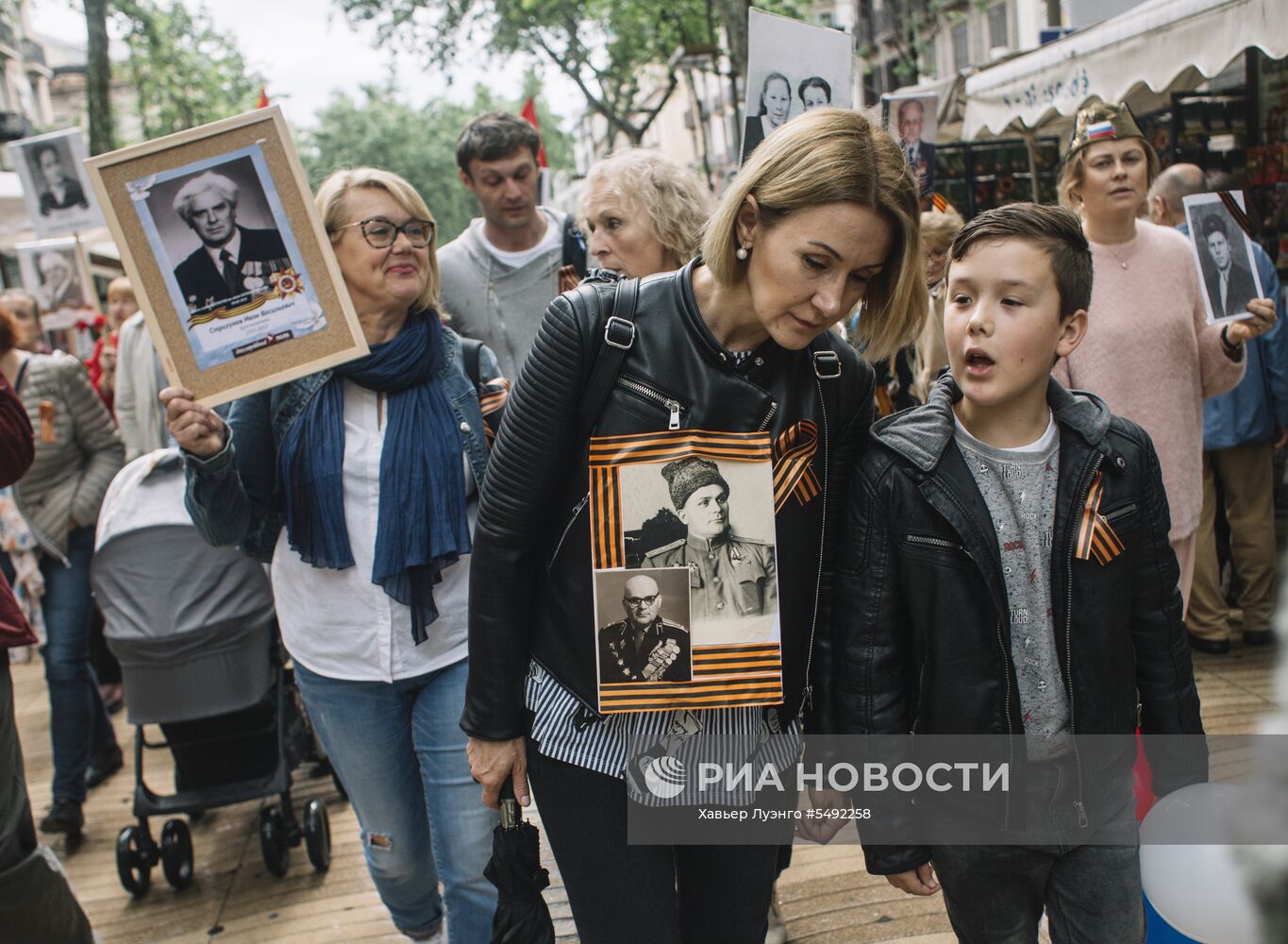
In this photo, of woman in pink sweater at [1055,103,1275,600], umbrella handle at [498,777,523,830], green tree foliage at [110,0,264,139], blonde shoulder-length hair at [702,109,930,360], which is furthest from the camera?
green tree foliage at [110,0,264,139]

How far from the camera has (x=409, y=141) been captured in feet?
150

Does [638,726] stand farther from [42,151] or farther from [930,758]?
[42,151]

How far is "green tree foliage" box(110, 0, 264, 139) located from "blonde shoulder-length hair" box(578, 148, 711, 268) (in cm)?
2158

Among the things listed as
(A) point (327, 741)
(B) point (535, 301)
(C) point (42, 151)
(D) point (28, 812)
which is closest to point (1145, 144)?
(B) point (535, 301)

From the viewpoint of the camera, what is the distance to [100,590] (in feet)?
12.2

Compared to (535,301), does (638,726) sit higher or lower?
lower

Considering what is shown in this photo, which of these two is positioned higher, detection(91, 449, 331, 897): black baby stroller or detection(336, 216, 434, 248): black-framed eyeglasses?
detection(336, 216, 434, 248): black-framed eyeglasses

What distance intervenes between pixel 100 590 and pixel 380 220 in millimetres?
1940

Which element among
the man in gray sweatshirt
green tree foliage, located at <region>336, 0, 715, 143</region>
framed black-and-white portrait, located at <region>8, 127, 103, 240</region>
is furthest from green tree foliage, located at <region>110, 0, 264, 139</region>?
the man in gray sweatshirt

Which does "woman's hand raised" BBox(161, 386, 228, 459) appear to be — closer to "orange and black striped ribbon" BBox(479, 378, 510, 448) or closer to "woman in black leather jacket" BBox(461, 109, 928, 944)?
"orange and black striped ribbon" BBox(479, 378, 510, 448)

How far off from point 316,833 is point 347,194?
2.37 meters

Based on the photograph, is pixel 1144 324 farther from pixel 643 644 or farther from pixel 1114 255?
pixel 643 644

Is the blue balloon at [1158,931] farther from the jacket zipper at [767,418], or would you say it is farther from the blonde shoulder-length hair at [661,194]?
the blonde shoulder-length hair at [661,194]

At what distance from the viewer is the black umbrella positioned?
1932 millimetres
